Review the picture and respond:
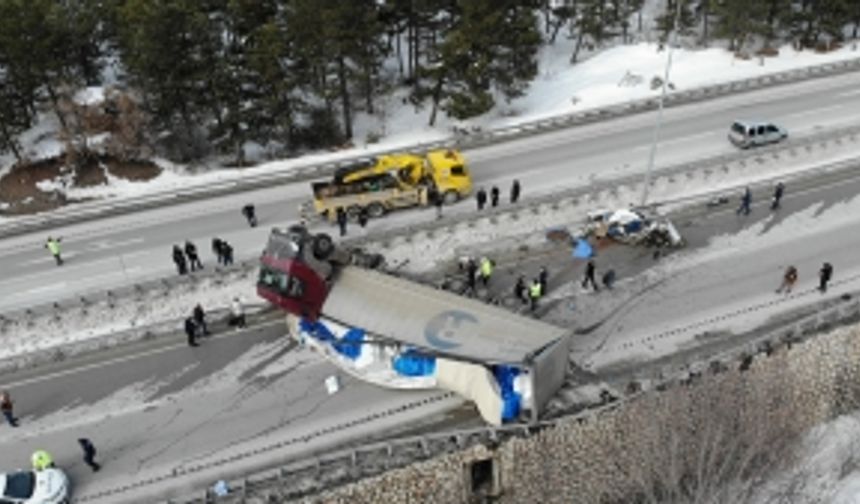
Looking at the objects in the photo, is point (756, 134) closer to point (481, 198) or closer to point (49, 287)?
point (481, 198)

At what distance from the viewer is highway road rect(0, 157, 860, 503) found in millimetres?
20781

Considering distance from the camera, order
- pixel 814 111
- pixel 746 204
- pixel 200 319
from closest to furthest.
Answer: pixel 200 319 → pixel 746 204 → pixel 814 111

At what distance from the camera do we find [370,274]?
76.1 feet

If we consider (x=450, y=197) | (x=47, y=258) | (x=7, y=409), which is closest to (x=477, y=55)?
(x=450, y=197)

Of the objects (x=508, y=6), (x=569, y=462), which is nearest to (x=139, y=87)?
(x=508, y=6)

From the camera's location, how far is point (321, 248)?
Result: 75.7ft

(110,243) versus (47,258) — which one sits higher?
(110,243)

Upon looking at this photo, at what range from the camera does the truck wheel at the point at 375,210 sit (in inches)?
1198

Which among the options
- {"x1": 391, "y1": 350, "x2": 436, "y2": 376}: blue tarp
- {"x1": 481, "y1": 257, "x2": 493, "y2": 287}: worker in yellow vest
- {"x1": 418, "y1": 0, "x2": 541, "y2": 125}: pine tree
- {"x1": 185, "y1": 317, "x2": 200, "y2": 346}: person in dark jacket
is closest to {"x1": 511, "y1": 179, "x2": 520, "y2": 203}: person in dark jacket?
{"x1": 481, "y1": 257, "x2": 493, "y2": 287}: worker in yellow vest

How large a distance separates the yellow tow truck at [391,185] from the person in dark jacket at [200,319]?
7.17 metres

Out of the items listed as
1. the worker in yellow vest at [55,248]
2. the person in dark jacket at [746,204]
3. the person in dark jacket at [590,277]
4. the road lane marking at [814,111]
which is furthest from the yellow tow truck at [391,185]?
the road lane marking at [814,111]

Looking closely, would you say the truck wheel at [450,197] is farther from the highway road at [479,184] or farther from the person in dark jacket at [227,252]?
the person in dark jacket at [227,252]

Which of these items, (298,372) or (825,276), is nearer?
(298,372)

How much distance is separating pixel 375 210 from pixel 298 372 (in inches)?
361
